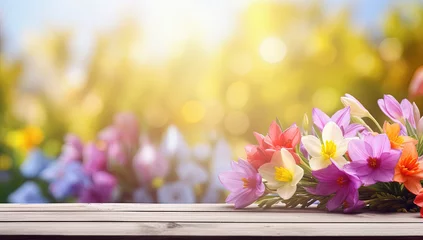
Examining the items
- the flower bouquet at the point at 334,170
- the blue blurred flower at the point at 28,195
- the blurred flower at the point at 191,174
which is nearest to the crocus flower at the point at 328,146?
the flower bouquet at the point at 334,170

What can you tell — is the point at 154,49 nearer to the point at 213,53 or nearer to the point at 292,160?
the point at 213,53

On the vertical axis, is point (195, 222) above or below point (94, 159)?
above

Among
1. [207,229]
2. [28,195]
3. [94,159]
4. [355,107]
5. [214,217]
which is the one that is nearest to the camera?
[207,229]

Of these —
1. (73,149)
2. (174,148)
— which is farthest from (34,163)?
(174,148)

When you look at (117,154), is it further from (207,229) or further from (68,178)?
(207,229)

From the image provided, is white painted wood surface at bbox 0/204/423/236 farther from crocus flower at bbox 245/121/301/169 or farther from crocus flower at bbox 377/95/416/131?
crocus flower at bbox 377/95/416/131

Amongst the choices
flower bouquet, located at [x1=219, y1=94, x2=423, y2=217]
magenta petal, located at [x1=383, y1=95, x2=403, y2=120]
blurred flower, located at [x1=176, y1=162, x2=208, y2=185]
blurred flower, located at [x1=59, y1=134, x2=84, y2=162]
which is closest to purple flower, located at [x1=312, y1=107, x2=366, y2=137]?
flower bouquet, located at [x1=219, y1=94, x2=423, y2=217]

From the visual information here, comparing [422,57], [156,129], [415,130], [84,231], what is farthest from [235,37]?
[84,231]

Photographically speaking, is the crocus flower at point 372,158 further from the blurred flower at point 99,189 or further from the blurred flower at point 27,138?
the blurred flower at point 27,138

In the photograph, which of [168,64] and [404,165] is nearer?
[404,165]
